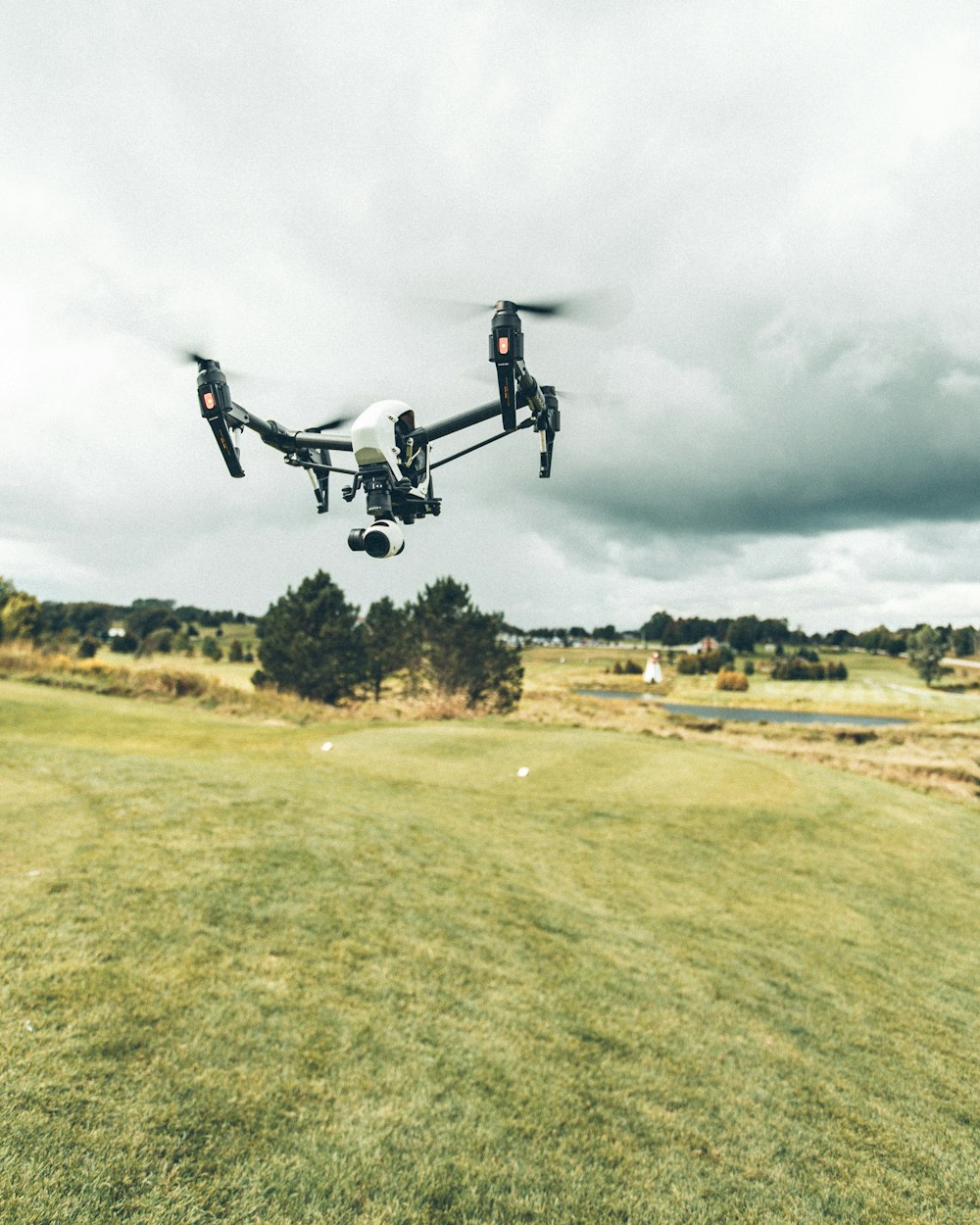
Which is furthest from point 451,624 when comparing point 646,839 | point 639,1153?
point 639,1153

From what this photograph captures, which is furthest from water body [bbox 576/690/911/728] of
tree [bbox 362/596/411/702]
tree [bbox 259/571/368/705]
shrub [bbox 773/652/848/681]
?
tree [bbox 259/571/368/705]

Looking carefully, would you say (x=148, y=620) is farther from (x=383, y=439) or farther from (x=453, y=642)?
(x=383, y=439)

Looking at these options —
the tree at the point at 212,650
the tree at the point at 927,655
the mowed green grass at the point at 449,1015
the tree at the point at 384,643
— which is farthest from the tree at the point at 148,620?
the tree at the point at 927,655

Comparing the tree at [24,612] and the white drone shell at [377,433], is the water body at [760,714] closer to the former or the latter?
the tree at [24,612]

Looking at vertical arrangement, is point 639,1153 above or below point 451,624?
below

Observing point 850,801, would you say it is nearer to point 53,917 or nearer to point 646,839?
point 646,839

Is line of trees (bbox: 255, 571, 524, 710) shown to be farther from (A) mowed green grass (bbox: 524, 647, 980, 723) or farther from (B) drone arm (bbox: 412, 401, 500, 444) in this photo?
(A) mowed green grass (bbox: 524, 647, 980, 723)
